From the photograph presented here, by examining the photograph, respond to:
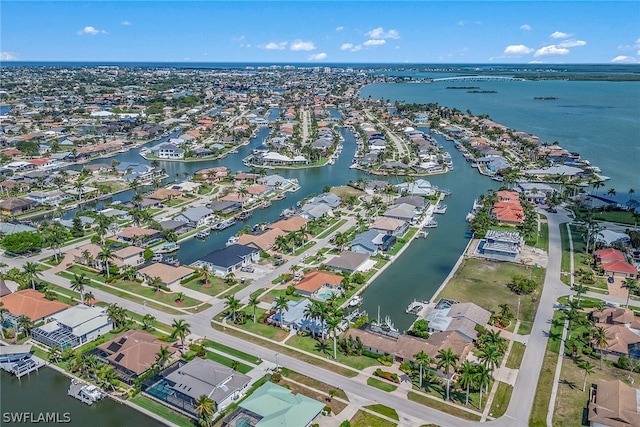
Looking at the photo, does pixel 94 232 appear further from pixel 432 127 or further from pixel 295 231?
pixel 432 127

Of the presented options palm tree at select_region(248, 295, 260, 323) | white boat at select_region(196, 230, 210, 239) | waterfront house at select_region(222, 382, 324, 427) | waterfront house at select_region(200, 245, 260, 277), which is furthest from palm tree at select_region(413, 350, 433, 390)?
white boat at select_region(196, 230, 210, 239)

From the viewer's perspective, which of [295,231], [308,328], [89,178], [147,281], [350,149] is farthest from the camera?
[350,149]

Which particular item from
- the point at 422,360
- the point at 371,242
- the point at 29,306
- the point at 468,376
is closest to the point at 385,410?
the point at 422,360

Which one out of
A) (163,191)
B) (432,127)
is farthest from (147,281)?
(432,127)

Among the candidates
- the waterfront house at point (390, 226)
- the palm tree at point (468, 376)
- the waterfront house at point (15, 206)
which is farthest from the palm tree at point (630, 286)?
the waterfront house at point (15, 206)

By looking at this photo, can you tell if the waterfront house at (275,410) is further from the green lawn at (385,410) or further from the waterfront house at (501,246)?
Answer: the waterfront house at (501,246)

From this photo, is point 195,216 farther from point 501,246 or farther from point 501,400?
point 501,400
